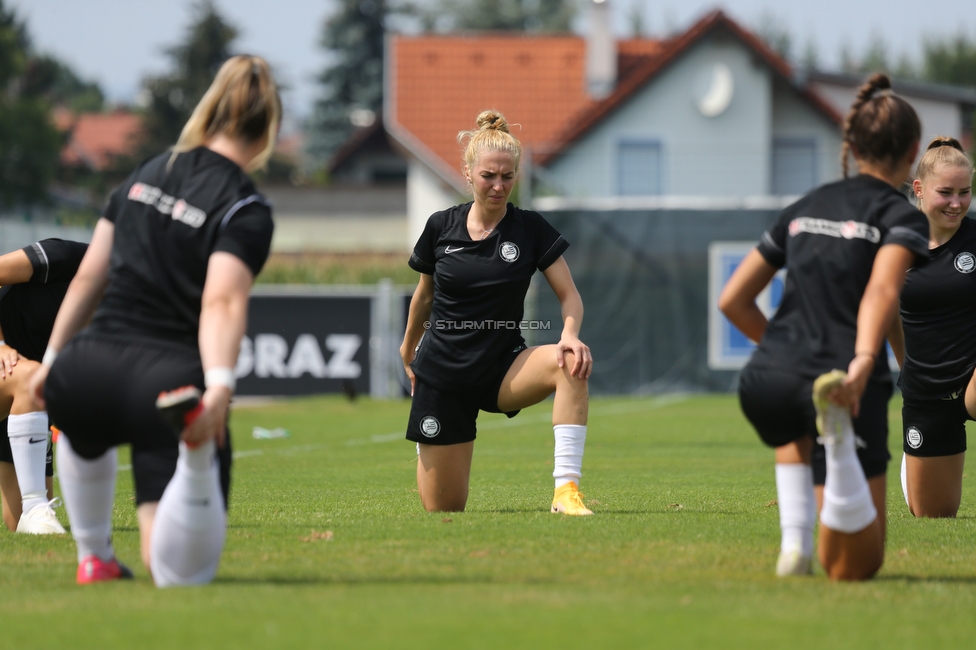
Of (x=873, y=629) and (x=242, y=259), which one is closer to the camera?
(x=873, y=629)

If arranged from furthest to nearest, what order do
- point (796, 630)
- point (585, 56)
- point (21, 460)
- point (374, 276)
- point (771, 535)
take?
point (585, 56)
point (374, 276)
point (21, 460)
point (771, 535)
point (796, 630)

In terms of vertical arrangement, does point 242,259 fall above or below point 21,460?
above

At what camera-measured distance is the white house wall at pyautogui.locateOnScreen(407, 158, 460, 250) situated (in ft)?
129

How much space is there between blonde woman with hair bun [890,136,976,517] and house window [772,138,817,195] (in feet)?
61.9

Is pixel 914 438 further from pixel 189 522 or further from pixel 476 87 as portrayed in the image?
pixel 476 87

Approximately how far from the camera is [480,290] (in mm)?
7254

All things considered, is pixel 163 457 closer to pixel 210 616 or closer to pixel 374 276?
pixel 210 616

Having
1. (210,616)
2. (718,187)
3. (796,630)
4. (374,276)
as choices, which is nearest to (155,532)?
(210,616)

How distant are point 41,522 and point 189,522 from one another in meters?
2.44

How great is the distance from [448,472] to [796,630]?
11.4 feet

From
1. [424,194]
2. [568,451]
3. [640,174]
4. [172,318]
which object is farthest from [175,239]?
[424,194]

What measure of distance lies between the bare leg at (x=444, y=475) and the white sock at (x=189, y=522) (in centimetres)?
274

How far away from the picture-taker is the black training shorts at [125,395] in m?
4.51

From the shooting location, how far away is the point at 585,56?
42125 mm
